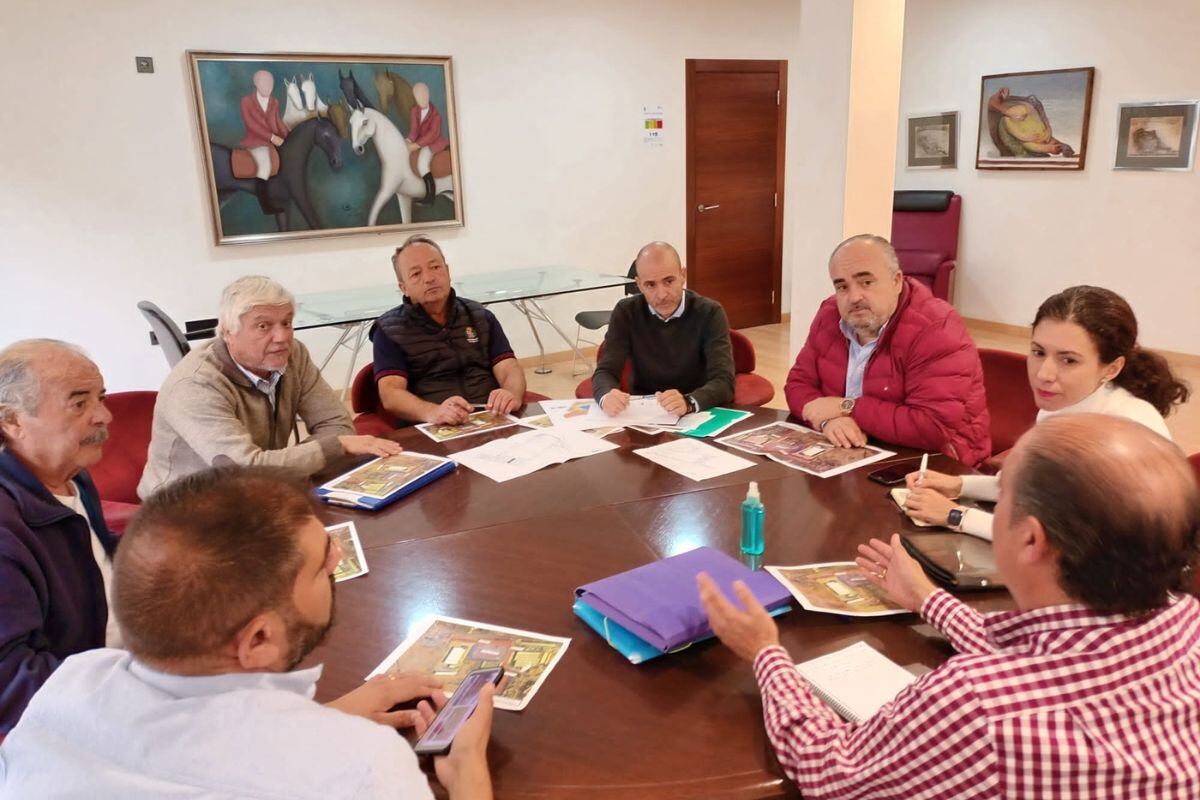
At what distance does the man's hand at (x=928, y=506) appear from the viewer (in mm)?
1812

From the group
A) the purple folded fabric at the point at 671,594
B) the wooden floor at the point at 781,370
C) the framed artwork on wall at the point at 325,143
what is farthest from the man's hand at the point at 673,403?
the framed artwork on wall at the point at 325,143

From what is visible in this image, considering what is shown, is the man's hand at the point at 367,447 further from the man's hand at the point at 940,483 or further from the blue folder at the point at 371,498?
the man's hand at the point at 940,483

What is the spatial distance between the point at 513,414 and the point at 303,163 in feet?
10.7

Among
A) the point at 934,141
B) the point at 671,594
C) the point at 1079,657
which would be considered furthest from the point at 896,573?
the point at 934,141

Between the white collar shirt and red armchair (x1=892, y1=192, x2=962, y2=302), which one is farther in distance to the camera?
red armchair (x1=892, y1=192, x2=962, y2=302)

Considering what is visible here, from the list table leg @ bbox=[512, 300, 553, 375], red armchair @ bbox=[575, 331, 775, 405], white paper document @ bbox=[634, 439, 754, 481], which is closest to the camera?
white paper document @ bbox=[634, 439, 754, 481]

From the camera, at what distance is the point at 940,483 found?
1.94m

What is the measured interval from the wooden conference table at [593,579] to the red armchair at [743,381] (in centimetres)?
88

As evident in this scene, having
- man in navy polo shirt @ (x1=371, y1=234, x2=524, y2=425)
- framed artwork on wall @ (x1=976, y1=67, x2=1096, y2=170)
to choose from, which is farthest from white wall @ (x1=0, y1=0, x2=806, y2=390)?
man in navy polo shirt @ (x1=371, y1=234, x2=524, y2=425)

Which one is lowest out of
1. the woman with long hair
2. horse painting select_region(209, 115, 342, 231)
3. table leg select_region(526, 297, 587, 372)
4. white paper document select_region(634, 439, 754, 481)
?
table leg select_region(526, 297, 587, 372)

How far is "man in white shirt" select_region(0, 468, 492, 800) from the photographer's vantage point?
2.78 feet

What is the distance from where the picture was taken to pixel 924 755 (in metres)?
0.96

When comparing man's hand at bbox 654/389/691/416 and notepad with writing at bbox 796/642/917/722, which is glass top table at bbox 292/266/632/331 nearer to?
man's hand at bbox 654/389/691/416

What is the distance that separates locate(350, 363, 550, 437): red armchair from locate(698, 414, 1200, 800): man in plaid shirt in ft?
8.09
